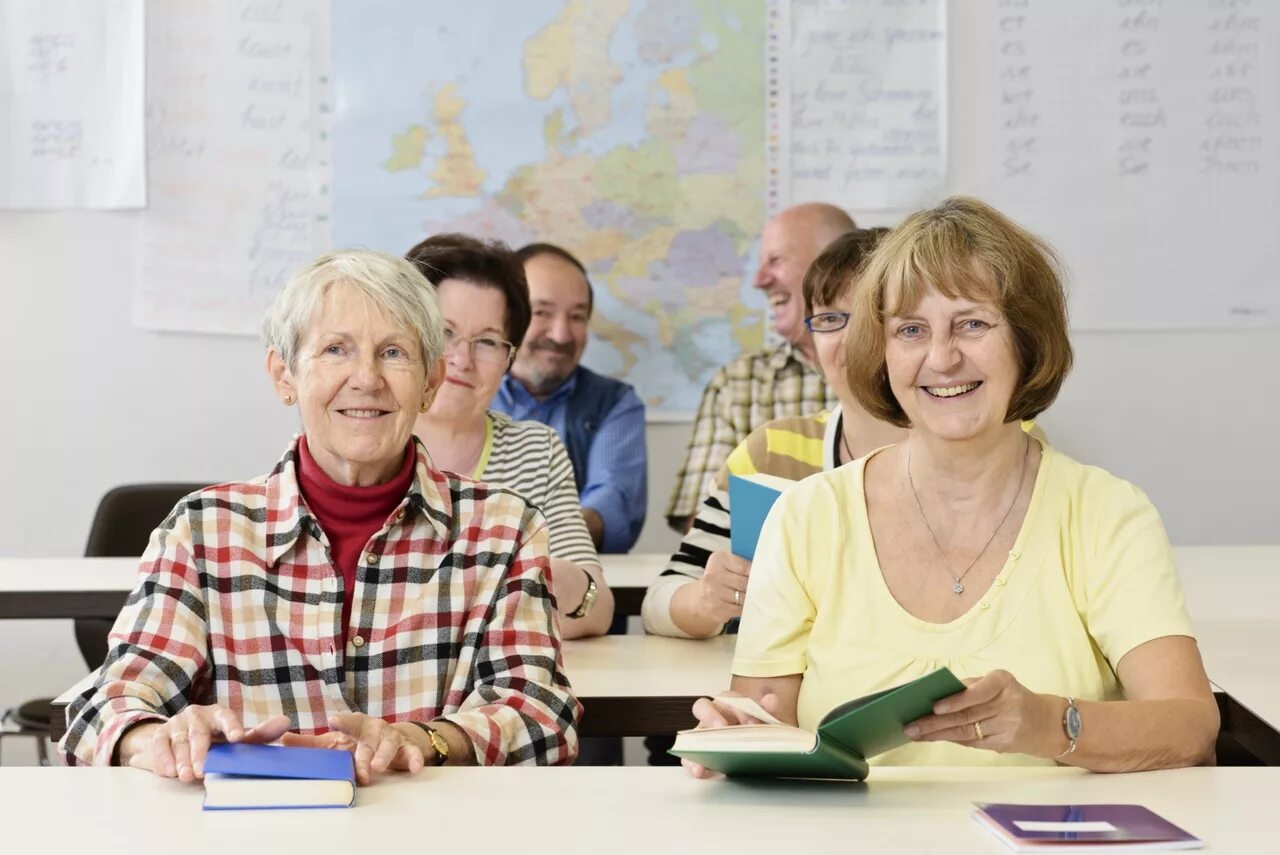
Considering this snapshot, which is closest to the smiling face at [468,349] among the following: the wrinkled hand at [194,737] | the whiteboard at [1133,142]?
the wrinkled hand at [194,737]

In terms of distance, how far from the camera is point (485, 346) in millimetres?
2898

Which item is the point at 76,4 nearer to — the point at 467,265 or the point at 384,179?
the point at 384,179

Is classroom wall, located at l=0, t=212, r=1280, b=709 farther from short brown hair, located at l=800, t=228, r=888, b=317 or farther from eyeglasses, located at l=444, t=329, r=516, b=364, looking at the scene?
Result: short brown hair, located at l=800, t=228, r=888, b=317

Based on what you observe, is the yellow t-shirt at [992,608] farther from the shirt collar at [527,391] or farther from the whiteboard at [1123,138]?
the whiteboard at [1123,138]

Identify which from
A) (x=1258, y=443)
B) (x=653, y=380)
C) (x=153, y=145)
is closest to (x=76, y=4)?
(x=153, y=145)

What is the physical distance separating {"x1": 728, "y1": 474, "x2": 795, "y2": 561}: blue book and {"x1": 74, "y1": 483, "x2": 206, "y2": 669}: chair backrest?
74.5 inches

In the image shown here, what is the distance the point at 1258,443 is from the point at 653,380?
1.86m

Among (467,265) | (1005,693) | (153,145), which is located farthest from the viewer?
(153,145)

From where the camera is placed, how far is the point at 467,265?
115 inches

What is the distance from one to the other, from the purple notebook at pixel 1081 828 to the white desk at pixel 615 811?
2 centimetres

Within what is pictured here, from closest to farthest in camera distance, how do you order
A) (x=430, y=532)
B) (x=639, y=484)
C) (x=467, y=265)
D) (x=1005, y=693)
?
(x=1005, y=693), (x=430, y=532), (x=467, y=265), (x=639, y=484)

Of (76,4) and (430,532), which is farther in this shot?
(76,4)

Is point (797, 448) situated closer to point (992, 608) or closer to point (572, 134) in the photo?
point (992, 608)

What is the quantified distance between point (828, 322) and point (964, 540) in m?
0.89
